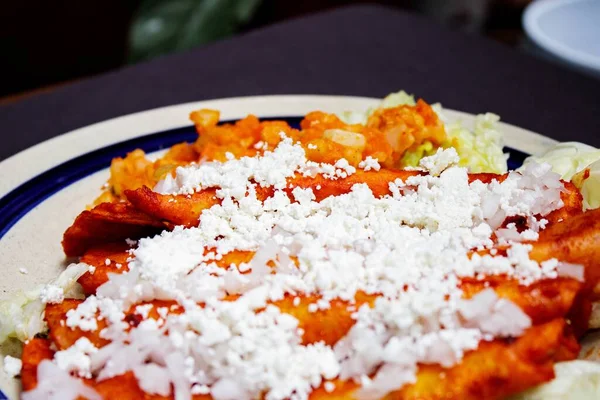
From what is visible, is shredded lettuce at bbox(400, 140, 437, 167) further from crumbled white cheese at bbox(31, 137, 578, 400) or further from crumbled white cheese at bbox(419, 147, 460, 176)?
crumbled white cheese at bbox(31, 137, 578, 400)

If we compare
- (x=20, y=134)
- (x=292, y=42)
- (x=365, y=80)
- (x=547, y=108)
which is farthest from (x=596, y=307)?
(x=292, y=42)

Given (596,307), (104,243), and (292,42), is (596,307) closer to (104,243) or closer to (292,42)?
(104,243)

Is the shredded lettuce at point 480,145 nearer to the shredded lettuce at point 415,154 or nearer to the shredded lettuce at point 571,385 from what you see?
the shredded lettuce at point 415,154

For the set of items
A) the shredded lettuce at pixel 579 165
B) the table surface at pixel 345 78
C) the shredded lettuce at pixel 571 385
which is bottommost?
the shredded lettuce at pixel 571 385

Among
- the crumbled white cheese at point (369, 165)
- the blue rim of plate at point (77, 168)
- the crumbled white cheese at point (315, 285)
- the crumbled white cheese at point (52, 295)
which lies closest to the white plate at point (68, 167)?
the blue rim of plate at point (77, 168)

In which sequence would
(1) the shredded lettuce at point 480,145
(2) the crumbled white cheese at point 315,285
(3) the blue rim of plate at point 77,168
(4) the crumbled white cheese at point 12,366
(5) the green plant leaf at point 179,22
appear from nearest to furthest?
(2) the crumbled white cheese at point 315,285
(4) the crumbled white cheese at point 12,366
(3) the blue rim of plate at point 77,168
(1) the shredded lettuce at point 480,145
(5) the green plant leaf at point 179,22

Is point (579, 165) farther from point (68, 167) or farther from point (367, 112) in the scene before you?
point (68, 167)

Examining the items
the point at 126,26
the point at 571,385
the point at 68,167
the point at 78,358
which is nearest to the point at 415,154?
the point at 571,385
